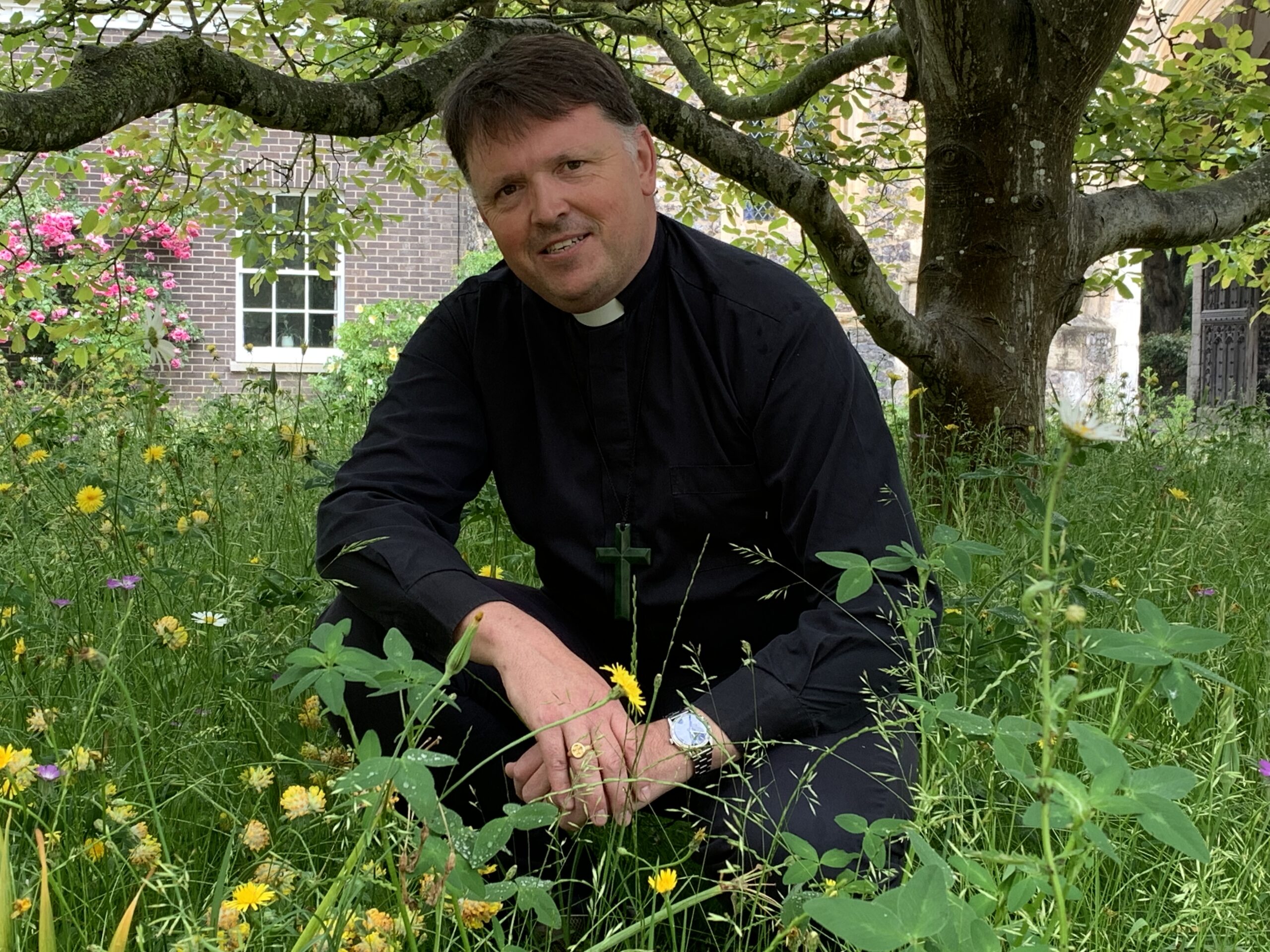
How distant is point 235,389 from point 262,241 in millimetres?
9023

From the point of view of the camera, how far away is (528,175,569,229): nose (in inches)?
79.0

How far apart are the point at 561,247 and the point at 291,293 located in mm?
12919

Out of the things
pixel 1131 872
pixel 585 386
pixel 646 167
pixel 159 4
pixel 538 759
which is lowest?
pixel 1131 872

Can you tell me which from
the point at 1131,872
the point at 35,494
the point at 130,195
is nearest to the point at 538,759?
the point at 1131,872

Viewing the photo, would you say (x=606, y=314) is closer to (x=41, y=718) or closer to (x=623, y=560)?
(x=623, y=560)

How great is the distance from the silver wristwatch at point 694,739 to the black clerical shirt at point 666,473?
0.12 metres

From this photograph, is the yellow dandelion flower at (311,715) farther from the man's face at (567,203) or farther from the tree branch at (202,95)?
the tree branch at (202,95)

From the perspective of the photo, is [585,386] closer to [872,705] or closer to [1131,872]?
[872,705]

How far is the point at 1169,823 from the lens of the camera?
927mm

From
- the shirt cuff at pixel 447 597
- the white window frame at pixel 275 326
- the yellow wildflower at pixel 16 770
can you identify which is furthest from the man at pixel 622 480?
the white window frame at pixel 275 326

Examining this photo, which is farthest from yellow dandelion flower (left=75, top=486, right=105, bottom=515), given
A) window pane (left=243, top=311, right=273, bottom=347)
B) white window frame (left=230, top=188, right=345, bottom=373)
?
window pane (left=243, top=311, right=273, bottom=347)

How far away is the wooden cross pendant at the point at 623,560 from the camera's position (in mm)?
2027

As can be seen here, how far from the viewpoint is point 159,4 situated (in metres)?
3.50

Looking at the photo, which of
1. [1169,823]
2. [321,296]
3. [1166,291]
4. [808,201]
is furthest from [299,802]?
[1166,291]
